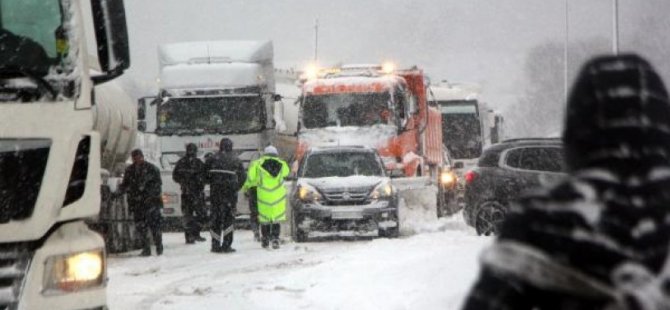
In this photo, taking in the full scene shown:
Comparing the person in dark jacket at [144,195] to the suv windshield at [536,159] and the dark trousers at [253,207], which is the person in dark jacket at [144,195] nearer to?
the dark trousers at [253,207]

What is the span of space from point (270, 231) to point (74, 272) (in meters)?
12.2

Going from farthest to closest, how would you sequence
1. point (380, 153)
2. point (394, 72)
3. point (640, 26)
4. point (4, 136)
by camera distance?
point (640, 26)
point (394, 72)
point (380, 153)
point (4, 136)

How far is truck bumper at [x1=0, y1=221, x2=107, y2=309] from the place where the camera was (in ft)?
20.4

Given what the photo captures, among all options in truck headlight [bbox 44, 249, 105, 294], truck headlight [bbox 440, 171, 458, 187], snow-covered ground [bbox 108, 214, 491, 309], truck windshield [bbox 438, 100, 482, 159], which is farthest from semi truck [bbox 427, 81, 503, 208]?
truck headlight [bbox 44, 249, 105, 294]

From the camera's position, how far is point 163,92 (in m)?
23.7

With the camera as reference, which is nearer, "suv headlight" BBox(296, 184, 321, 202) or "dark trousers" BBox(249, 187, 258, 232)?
"dark trousers" BBox(249, 187, 258, 232)

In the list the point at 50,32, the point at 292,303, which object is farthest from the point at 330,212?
the point at 50,32

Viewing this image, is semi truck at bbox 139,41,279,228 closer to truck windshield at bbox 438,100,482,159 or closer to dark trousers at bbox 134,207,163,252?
dark trousers at bbox 134,207,163,252

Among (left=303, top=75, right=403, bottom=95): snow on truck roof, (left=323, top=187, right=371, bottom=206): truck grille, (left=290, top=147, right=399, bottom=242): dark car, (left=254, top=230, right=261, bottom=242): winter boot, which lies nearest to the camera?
(left=290, top=147, right=399, bottom=242): dark car

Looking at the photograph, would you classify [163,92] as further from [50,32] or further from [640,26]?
[640,26]

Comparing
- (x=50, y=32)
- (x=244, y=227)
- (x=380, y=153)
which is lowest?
(x=244, y=227)

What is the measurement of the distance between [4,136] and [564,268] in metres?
4.52

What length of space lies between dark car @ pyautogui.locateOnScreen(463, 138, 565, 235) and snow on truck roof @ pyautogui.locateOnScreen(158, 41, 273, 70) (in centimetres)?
642

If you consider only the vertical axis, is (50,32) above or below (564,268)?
above
